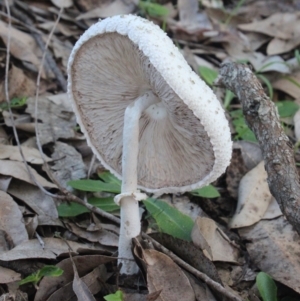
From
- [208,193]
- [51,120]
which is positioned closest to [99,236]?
[208,193]

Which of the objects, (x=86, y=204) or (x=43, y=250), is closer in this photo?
(x=43, y=250)

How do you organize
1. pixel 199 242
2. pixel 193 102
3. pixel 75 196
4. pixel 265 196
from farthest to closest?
pixel 265 196
pixel 75 196
pixel 199 242
pixel 193 102

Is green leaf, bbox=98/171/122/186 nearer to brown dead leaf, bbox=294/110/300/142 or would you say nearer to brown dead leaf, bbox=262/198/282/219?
brown dead leaf, bbox=262/198/282/219

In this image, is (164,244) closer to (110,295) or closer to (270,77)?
(110,295)

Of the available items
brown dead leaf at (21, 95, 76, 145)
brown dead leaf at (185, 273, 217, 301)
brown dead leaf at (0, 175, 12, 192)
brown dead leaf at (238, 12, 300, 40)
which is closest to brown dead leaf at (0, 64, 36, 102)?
brown dead leaf at (21, 95, 76, 145)

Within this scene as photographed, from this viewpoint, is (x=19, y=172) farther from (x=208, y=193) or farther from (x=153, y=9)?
(x=153, y=9)

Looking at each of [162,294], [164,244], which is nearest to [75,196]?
[164,244]

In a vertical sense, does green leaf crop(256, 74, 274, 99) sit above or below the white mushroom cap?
below
